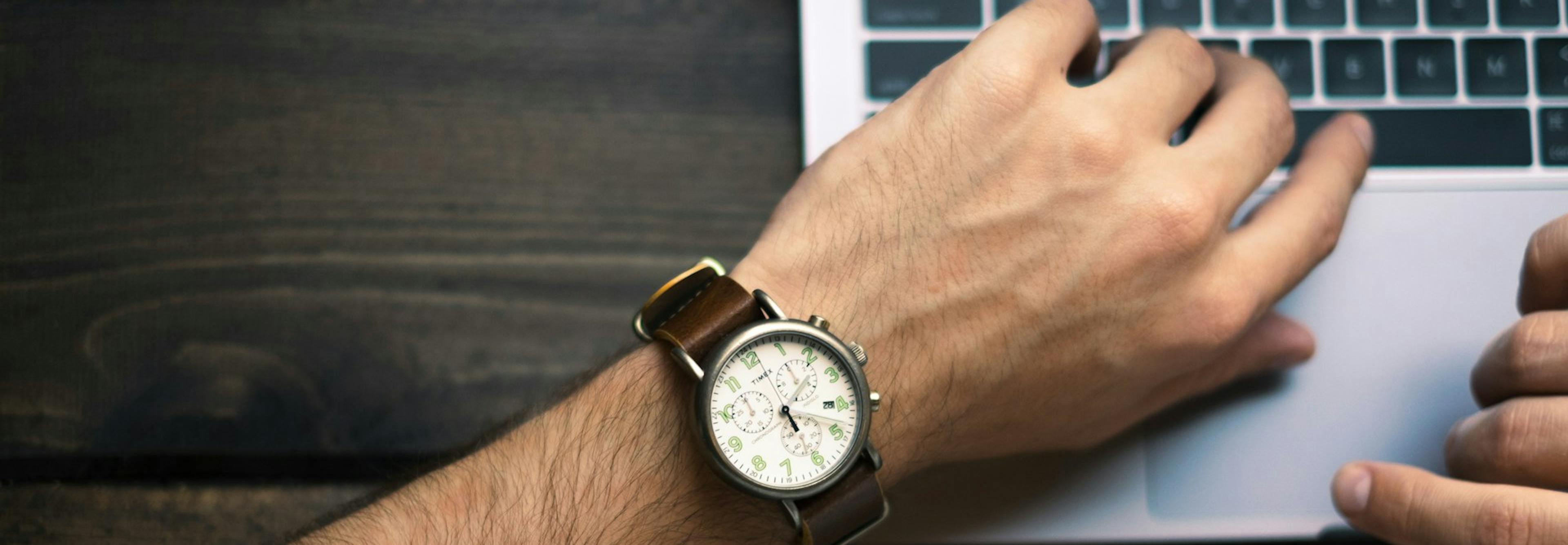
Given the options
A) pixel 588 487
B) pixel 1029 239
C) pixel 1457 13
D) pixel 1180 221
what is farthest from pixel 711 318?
pixel 1457 13

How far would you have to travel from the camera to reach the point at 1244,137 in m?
0.79

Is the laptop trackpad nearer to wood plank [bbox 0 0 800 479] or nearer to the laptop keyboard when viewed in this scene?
the laptop keyboard

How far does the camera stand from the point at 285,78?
92 cm

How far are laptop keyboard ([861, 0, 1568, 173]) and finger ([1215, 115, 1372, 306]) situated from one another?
1.1 inches

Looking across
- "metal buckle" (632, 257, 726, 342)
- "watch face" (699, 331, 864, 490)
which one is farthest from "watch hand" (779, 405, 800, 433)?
"metal buckle" (632, 257, 726, 342)

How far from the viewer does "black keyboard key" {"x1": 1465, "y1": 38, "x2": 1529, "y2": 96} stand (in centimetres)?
84

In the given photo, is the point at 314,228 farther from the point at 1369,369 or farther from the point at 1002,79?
the point at 1369,369

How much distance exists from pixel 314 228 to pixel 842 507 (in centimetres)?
56

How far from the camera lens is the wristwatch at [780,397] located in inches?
28.0

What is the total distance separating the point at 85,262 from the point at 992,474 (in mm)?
860

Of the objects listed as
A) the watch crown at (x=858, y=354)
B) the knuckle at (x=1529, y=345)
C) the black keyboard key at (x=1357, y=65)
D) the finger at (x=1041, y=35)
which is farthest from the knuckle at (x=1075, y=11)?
the knuckle at (x=1529, y=345)

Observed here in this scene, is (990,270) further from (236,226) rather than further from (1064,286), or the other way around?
(236,226)

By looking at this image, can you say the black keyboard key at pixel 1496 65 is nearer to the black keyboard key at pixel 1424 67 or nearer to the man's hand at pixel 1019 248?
the black keyboard key at pixel 1424 67

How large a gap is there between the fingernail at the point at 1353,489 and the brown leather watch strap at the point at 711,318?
51cm
